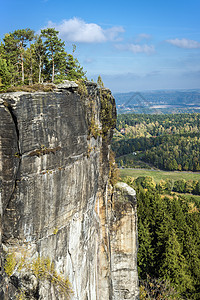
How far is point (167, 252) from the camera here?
90.5 feet

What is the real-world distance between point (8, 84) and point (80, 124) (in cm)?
970

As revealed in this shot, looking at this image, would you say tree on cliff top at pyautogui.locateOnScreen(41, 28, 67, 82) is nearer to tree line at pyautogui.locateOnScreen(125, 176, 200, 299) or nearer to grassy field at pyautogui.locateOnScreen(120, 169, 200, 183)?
tree line at pyautogui.locateOnScreen(125, 176, 200, 299)

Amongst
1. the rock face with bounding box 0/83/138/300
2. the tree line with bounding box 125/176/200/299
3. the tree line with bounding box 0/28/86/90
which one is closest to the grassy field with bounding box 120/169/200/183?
the tree line with bounding box 125/176/200/299

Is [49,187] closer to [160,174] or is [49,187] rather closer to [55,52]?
[55,52]

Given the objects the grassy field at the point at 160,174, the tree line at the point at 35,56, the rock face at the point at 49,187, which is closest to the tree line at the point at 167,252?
the rock face at the point at 49,187

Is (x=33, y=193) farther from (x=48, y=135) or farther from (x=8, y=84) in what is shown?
(x=8, y=84)

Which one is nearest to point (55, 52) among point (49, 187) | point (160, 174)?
point (49, 187)

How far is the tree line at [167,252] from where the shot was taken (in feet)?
85.7

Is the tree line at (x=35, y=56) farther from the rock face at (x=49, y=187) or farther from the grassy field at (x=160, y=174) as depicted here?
the grassy field at (x=160, y=174)

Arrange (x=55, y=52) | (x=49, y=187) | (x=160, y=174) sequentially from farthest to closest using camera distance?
(x=160, y=174) → (x=55, y=52) → (x=49, y=187)

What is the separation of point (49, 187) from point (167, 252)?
1958 cm

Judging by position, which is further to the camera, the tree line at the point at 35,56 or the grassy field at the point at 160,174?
the grassy field at the point at 160,174

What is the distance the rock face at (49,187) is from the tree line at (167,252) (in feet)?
33.1

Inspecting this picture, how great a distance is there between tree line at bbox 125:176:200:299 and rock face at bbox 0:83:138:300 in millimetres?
10095
